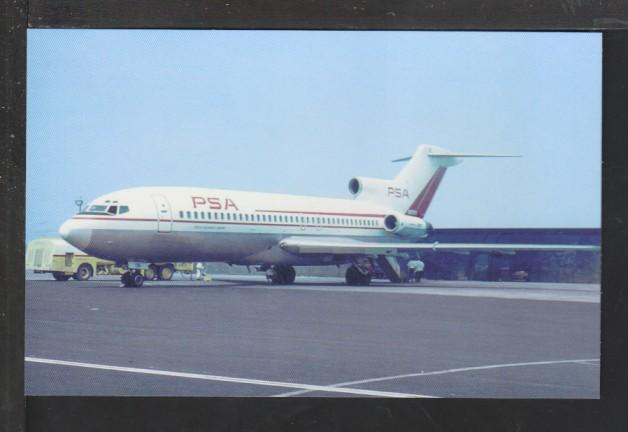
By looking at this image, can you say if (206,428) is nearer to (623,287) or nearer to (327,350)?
(623,287)

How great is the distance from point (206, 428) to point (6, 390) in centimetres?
85

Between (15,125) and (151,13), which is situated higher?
(151,13)

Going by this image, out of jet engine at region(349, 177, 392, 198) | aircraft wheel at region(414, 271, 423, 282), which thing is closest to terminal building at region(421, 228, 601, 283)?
aircraft wheel at region(414, 271, 423, 282)

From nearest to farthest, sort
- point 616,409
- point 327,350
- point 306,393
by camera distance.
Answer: point 616,409
point 306,393
point 327,350

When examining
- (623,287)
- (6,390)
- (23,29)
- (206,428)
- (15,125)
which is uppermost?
(23,29)

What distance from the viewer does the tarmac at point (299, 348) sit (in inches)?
247

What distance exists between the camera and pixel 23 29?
331 cm

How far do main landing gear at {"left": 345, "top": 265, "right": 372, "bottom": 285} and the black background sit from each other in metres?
24.5

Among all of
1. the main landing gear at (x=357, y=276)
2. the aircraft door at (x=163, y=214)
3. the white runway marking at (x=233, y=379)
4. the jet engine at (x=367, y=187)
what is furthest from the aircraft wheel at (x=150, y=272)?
the white runway marking at (x=233, y=379)

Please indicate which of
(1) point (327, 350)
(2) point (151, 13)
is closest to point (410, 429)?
(2) point (151, 13)

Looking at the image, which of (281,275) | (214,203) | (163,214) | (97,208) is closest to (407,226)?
(281,275)

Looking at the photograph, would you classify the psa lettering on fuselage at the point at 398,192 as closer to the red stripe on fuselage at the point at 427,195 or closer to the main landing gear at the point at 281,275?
the red stripe on fuselage at the point at 427,195

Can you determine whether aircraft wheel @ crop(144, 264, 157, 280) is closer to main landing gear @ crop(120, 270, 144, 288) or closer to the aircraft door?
main landing gear @ crop(120, 270, 144, 288)

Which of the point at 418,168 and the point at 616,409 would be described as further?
the point at 418,168
